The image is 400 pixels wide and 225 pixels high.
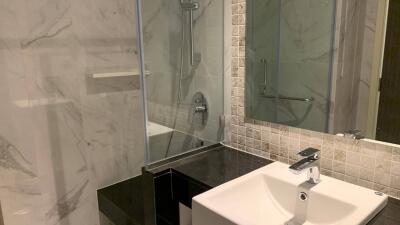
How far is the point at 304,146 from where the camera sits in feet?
4.24

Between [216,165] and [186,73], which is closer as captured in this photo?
[216,165]

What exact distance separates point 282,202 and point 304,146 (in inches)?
10.5

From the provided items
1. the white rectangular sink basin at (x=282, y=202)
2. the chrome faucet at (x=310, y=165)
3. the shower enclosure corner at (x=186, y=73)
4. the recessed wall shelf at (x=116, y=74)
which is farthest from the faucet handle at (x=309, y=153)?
the recessed wall shelf at (x=116, y=74)

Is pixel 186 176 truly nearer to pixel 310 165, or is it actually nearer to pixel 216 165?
pixel 216 165

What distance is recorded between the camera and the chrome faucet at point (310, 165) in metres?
1.01

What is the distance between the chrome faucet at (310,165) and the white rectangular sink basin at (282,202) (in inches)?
1.2

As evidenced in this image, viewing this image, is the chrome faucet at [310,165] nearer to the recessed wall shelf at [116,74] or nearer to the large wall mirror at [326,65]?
the large wall mirror at [326,65]

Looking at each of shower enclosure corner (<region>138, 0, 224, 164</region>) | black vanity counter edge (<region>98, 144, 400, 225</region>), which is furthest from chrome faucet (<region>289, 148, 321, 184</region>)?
shower enclosure corner (<region>138, 0, 224, 164</region>)

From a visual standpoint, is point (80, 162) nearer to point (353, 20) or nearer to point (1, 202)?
point (1, 202)

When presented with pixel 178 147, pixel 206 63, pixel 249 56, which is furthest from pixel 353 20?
pixel 178 147

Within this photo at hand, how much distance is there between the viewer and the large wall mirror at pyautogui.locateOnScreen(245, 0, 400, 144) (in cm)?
104

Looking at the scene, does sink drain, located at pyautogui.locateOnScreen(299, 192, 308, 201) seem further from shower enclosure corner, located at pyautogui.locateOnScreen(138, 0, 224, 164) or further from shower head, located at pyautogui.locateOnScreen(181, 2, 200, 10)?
shower head, located at pyautogui.locateOnScreen(181, 2, 200, 10)

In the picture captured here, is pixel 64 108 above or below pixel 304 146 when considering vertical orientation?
above

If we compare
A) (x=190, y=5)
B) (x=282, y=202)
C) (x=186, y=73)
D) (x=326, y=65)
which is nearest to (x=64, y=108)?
(x=186, y=73)
